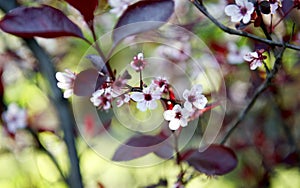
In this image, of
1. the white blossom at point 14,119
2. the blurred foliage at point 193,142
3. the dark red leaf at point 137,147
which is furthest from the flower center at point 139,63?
the white blossom at point 14,119

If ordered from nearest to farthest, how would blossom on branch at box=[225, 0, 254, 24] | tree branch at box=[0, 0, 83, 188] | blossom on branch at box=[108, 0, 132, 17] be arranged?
1. blossom on branch at box=[225, 0, 254, 24]
2. tree branch at box=[0, 0, 83, 188]
3. blossom on branch at box=[108, 0, 132, 17]

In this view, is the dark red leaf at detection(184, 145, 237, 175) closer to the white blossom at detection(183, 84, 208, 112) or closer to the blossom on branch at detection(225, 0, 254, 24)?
the white blossom at detection(183, 84, 208, 112)

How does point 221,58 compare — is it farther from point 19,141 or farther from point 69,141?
point 69,141

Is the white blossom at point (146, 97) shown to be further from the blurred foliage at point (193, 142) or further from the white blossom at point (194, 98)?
the blurred foliage at point (193, 142)

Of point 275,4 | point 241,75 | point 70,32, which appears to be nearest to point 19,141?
point 241,75

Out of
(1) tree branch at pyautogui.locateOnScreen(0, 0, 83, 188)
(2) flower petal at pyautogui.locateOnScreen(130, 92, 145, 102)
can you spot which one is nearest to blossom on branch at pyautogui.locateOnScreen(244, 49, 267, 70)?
(2) flower petal at pyautogui.locateOnScreen(130, 92, 145, 102)

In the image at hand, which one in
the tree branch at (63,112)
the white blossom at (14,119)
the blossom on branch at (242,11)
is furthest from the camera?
the white blossom at (14,119)
